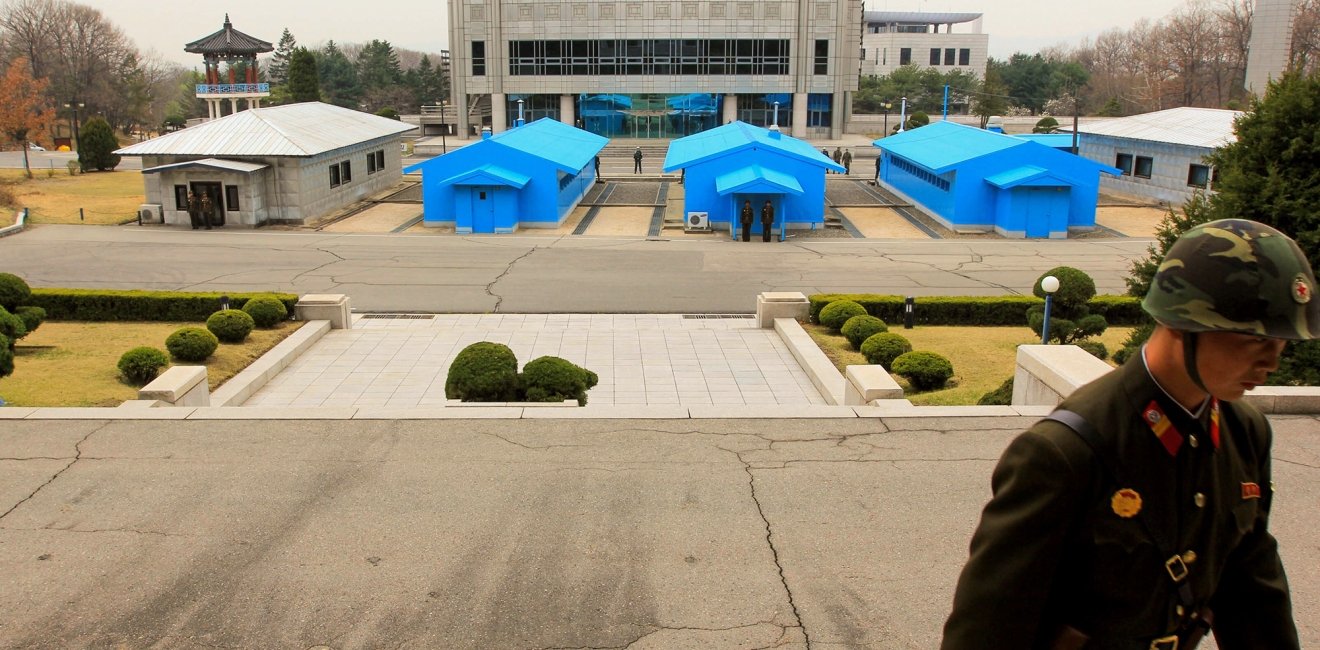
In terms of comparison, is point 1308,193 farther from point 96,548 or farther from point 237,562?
point 96,548

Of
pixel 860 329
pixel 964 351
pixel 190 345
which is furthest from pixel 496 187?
pixel 964 351

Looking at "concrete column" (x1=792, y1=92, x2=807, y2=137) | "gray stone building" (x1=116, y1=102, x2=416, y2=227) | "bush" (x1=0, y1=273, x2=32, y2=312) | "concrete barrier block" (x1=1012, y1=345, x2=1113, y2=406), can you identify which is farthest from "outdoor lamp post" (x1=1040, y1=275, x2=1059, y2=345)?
"concrete column" (x1=792, y1=92, x2=807, y2=137)

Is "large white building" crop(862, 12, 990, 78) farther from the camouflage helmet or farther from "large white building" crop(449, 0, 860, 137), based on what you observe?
the camouflage helmet

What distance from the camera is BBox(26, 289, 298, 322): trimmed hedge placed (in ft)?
62.0

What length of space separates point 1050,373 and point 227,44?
196 ft

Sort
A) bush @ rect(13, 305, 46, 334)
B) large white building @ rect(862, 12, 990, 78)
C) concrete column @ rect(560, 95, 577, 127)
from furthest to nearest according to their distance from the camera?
1. large white building @ rect(862, 12, 990, 78)
2. concrete column @ rect(560, 95, 577, 127)
3. bush @ rect(13, 305, 46, 334)

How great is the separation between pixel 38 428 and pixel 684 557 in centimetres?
699

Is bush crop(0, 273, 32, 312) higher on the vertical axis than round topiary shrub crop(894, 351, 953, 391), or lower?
higher

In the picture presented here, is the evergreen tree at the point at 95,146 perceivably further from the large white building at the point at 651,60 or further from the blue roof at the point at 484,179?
the blue roof at the point at 484,179

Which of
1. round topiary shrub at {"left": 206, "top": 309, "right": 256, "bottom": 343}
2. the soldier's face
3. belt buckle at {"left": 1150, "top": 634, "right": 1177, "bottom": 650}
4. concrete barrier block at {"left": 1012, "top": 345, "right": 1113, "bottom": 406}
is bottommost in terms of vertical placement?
round topiary shrub at {"left": 206, "top": 309, "right": 256, "bottom": 343}

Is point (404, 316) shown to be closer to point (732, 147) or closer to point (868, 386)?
point (868, 386)

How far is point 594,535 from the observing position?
745cm

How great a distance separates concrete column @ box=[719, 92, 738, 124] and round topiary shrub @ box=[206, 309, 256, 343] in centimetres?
5282

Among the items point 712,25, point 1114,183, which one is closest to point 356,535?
point 1114,183
